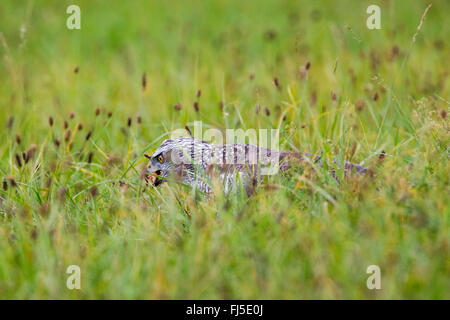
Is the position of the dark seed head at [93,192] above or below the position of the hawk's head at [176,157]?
below

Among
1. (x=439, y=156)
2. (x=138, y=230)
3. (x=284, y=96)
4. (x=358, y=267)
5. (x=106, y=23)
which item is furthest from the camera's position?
(x=106, y=23)

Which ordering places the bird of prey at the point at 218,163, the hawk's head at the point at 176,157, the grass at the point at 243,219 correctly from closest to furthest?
1. the grass at the point at 243,219
2. the bird of prey at the point at 218,163
3. the hawk's head at the point at 176,157

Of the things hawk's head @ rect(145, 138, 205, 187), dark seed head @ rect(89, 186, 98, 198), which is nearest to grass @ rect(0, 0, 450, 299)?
dark seed head @ rect(89, 186, 98, 198)

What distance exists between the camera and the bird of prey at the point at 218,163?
3297mm

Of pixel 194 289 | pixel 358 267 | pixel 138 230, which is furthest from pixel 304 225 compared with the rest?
pixel 138 230

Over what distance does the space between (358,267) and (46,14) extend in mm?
7891

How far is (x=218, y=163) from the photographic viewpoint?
3.50 m

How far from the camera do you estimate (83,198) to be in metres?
3.67

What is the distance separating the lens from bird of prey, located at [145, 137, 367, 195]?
3.30m

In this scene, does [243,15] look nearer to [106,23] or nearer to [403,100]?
[106,23]

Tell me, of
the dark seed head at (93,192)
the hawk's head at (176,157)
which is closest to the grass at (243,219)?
the dark seed head at (93,192)
